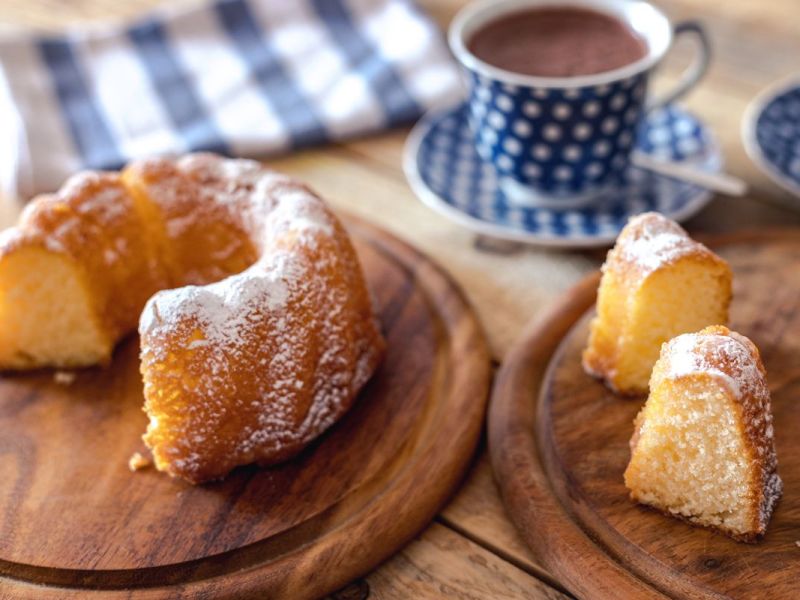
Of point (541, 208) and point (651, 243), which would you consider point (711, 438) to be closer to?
Result: point (651, 243)

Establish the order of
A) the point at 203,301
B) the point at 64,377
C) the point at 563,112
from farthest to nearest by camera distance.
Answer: the point at 563,112
the point at 64,377
the point at 203,301

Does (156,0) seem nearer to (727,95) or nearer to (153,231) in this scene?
(153,231)

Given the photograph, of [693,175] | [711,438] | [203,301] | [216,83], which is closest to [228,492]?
[203,301]

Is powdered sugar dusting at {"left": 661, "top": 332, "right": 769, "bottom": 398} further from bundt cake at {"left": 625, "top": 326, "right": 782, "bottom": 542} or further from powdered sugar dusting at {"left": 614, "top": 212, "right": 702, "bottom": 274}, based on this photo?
powdered sugar dusting at {"left": 614, "top": 212, "right": 702, "bottom": 274}

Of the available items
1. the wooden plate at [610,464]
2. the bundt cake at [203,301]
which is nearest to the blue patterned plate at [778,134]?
the wooden plate at [610,464]

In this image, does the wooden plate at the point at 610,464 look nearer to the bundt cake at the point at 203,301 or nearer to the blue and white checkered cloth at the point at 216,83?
the bundt cake at the point at 203,301
